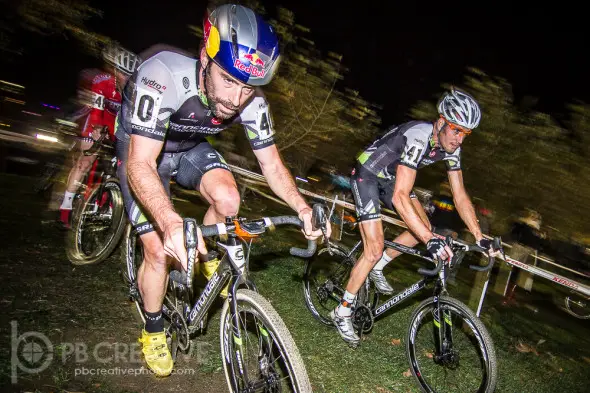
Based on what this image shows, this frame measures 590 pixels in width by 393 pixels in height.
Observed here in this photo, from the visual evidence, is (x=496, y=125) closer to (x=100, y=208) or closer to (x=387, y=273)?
(x=387, y=273)

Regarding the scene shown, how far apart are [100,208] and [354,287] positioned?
3.15 meters

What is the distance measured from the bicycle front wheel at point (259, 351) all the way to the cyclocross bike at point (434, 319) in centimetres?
115

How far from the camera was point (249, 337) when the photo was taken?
270cm

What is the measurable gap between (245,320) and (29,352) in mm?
1879

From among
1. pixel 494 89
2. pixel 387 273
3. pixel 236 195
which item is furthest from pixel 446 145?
Answer: pixel 494 89

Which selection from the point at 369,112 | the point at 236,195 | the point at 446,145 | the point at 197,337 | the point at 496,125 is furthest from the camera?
the point at 369,112

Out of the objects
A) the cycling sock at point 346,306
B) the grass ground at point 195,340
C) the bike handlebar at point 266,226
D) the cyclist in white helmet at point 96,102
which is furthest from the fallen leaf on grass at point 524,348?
the cyclist in white helmet at point 96,102

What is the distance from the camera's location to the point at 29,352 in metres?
3.18

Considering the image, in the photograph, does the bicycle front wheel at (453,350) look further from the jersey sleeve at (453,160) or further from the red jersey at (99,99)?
the red jersey at (99,99)

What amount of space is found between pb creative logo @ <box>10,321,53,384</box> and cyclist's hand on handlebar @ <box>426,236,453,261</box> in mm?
3357

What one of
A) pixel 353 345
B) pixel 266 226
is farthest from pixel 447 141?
pixel 266 226

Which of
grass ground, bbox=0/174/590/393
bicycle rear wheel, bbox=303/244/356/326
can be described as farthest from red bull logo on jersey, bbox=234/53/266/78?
bicycle rear wheel, bbox=303/244/356/326

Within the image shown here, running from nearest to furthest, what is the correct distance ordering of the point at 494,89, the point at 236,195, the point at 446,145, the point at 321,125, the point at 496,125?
the point at 236,195 < the point at 446,145 < the point at 496,125 < the point at 494,89 < the point at 321,125

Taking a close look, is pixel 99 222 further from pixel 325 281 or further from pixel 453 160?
pixel 453 160
